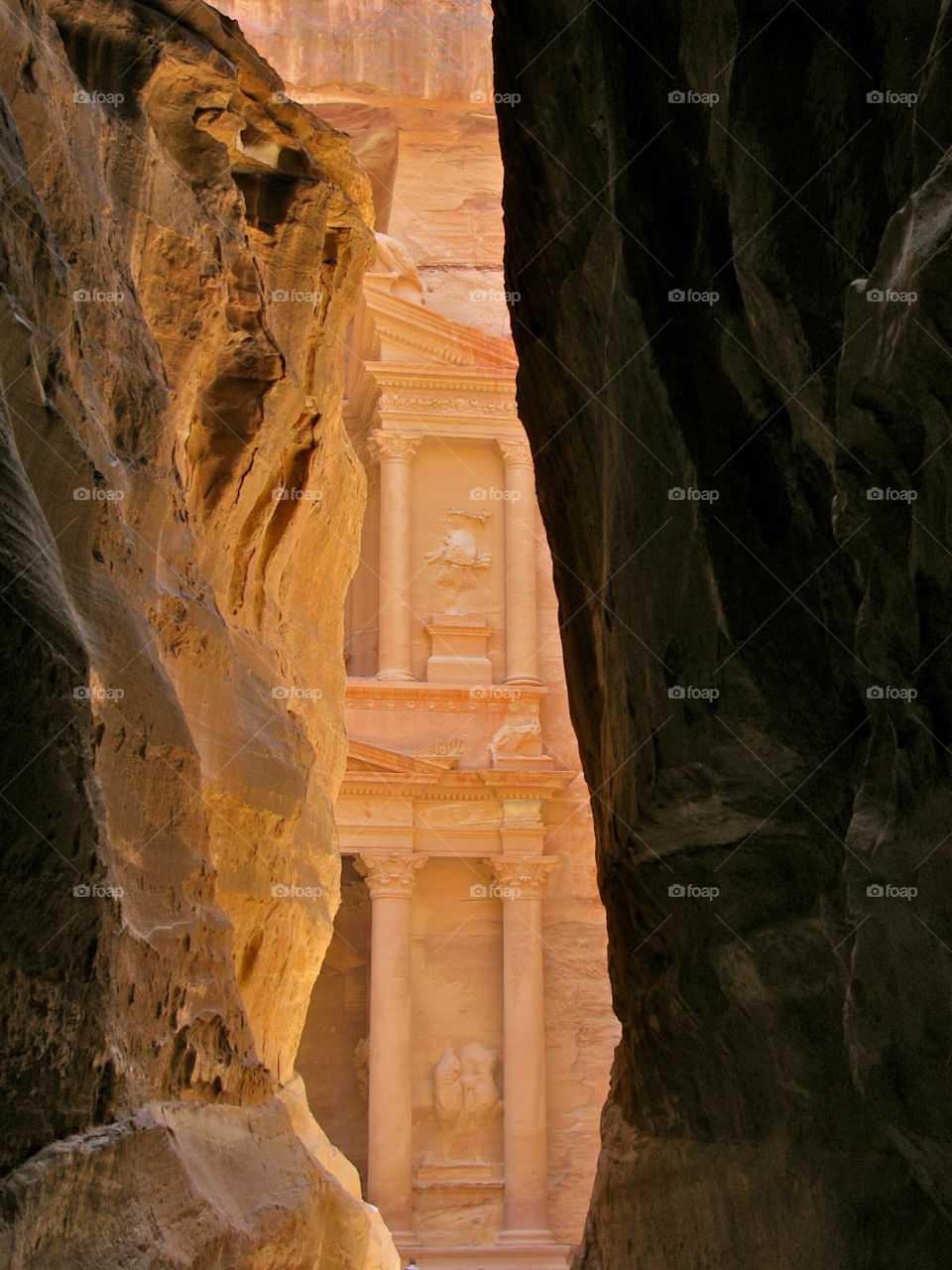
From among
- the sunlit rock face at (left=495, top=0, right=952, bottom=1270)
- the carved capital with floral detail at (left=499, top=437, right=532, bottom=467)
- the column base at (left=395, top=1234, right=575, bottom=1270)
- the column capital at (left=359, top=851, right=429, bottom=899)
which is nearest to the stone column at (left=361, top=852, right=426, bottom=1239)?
the column capital at (left=359, top=851, right=429, bottom=899)

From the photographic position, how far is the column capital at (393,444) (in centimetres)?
2483

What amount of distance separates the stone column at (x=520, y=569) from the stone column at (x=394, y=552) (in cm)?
170

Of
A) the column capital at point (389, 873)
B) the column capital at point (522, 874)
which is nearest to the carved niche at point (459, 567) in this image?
the column capital at point (522, 874)

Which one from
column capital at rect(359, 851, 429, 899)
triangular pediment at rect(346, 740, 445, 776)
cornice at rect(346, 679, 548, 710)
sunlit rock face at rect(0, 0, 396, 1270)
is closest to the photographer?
sunlit rock face at rect(0, 0, 396, 1270)

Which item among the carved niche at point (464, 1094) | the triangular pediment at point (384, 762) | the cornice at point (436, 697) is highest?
the cornice at point (436, 697)

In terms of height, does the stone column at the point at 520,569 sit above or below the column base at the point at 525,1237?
above

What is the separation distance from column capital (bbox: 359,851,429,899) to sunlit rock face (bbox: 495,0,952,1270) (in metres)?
15.0

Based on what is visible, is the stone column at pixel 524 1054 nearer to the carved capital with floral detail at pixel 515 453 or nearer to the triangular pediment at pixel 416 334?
the carved capital with floral detail at pixel 515 453

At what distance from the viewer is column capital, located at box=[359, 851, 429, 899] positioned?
73.0 ft

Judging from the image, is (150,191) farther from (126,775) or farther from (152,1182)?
(152,1182)

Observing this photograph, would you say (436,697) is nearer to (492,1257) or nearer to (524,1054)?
(524,1054)

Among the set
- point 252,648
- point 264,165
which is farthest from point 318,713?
point 264,165

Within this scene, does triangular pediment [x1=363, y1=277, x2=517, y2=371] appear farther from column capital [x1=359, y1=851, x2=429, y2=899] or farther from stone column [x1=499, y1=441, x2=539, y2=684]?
column capital [x1=359, y1=851, x2=429, y2=899]

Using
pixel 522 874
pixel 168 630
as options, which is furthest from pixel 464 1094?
pixel 168 630
